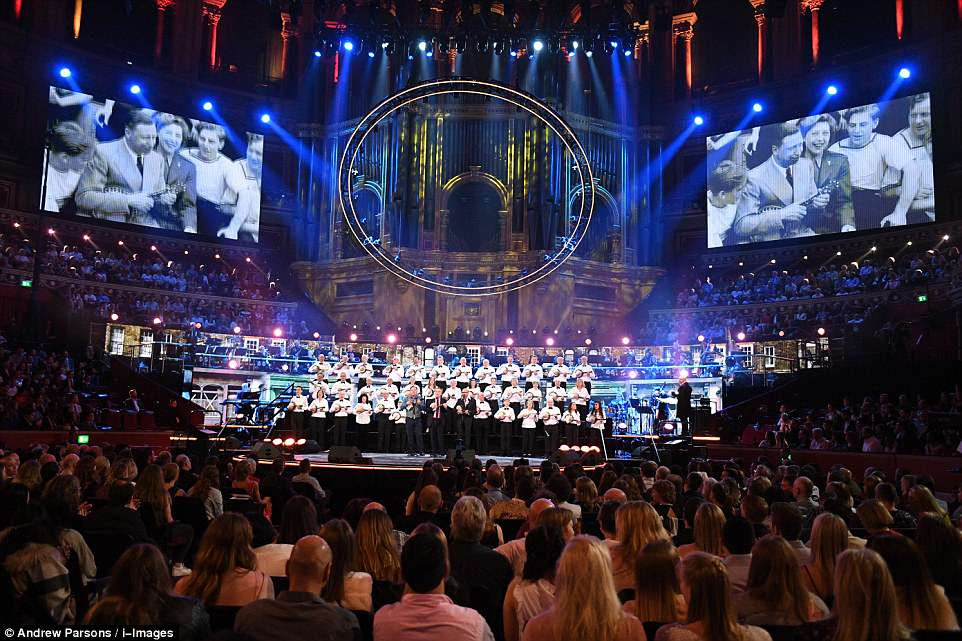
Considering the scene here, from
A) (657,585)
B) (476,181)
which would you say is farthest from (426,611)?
(476,181)

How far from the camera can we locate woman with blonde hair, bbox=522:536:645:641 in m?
3.28

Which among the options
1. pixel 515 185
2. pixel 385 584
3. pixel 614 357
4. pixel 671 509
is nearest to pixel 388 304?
pixel 515 185

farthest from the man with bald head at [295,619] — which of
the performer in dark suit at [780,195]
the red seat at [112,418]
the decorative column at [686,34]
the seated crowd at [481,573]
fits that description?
the decorative column at [686,34]

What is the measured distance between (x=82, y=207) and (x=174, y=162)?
3.67 meters

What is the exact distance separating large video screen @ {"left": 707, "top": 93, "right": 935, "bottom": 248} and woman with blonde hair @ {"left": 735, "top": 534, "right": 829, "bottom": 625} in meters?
26.5

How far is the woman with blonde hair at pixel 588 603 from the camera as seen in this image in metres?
3.28

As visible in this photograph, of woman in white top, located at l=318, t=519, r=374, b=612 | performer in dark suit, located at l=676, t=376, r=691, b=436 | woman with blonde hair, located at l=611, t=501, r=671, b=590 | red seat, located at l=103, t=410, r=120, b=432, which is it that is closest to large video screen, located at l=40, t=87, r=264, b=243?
red seat, located at l=103, t=410, r=120, b=432

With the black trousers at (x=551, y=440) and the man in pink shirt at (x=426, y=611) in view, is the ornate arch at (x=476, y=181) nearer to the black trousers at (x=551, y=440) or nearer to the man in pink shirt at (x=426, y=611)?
the black trousers at (x=551, y=440)

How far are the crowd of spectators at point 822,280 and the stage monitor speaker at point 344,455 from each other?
57.9 ft

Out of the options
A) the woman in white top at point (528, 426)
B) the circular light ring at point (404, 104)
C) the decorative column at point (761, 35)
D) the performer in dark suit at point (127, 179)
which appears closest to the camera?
the circular light ring at point (404, 104)

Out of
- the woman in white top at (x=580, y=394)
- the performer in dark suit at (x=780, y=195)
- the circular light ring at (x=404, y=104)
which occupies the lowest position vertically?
the woman in white top at (x=580, y=394)

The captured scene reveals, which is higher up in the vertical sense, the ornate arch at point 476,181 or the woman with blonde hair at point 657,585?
the ornate arch at point 476,181

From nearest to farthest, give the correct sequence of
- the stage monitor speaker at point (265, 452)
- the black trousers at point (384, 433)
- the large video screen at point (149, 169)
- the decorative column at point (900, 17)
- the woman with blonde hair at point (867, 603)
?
the woman with blonde hair at point (867, 603), the stage monitor speaker at point (265, 452), the black trousers at point (384, 433), the decorative column at point (900, 17), the large video screen at point (149, 169)

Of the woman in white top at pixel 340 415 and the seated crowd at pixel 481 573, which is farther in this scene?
the woman in white top at pixel 340 415
